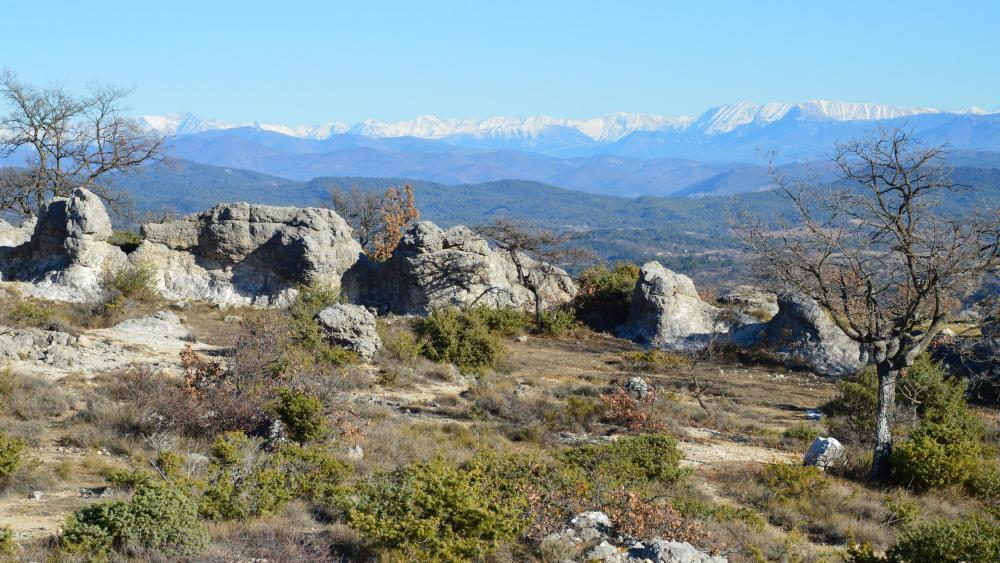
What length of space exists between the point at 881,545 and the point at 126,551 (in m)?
8.49

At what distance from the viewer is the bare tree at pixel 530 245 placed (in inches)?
1123

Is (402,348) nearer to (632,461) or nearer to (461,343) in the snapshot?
(461,343)

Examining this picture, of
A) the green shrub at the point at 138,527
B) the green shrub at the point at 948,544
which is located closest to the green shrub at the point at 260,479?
the green shrub at the point at 138,527

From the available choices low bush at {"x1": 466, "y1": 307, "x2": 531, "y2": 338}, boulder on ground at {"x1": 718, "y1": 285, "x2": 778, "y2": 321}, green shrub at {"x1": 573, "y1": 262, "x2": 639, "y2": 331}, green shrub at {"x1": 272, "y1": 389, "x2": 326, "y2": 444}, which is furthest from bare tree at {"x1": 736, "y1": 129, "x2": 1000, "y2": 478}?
boulder on ground at {"x1": 718, "y1": 285, "x2": 778, "y2": 321}

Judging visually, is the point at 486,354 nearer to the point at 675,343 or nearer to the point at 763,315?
the point at 675,343

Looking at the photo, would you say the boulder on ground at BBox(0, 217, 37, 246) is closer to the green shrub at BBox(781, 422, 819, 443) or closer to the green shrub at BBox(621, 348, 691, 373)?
the green shrub at BBox(621, 348, 691, 373)

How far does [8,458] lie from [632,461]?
8.07 meters

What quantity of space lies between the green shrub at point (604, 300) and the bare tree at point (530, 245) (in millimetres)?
1255

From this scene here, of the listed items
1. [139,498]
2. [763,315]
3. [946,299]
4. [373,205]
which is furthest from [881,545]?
[373,205]

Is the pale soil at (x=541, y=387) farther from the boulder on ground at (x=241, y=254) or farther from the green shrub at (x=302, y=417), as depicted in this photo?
the green shrub at (x=302, y=417)

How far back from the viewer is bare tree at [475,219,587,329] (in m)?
28.5

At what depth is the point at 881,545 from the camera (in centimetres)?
930

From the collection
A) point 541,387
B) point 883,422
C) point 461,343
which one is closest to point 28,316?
point 461,343

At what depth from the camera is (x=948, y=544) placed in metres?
7.10
